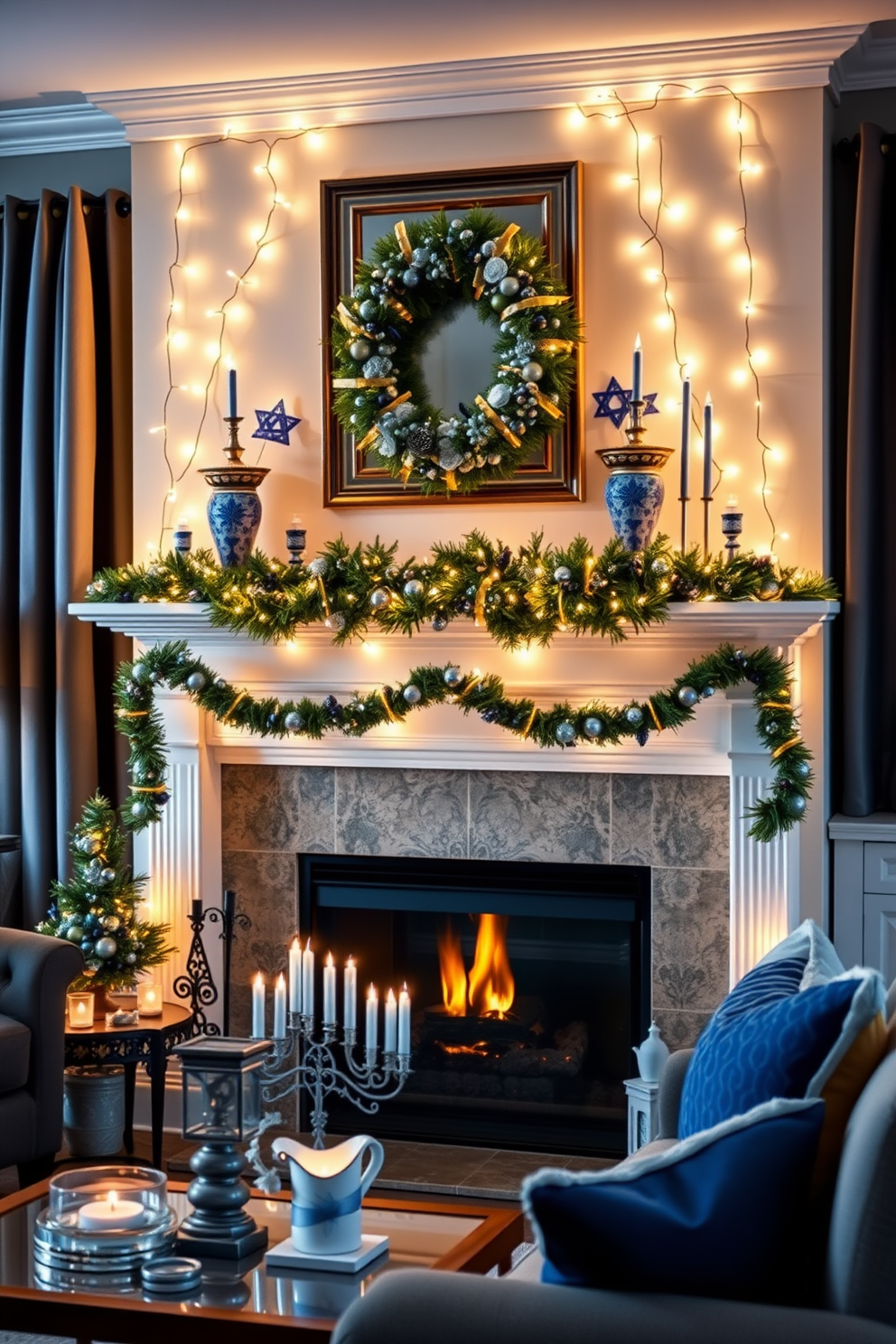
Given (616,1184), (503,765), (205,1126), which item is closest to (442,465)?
(503,765)

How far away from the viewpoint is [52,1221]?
2463 millimetres

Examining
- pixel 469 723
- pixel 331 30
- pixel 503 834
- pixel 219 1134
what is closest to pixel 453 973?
pixel 503 834

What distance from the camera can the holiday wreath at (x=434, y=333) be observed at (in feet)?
13.3

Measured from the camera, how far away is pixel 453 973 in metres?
4.48

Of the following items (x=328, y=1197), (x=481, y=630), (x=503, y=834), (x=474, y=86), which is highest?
(x=474, y=86)

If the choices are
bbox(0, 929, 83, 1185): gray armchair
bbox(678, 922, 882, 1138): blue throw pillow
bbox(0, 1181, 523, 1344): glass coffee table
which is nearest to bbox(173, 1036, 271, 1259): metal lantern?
bbox(0, 1181, 523, 1344): glass coffee table

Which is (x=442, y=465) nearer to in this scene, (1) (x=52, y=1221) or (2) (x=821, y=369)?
(2) (x=821, y=369)

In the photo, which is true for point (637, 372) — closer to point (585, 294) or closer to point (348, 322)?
point (585, 294)

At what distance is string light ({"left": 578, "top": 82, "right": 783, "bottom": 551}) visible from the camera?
4.04 meters

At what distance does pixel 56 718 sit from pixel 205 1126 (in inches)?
93.5

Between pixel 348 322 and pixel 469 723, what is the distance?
1.12m

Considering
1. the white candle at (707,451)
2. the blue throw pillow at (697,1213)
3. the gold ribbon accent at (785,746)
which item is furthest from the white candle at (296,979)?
the blue throw pillow at (697,1213)

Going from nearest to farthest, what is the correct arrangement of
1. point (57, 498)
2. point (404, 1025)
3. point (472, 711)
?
point (404, 1025) → point (472, 711) → point (57, 498)

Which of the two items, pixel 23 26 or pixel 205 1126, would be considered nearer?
pixel 205 1126
